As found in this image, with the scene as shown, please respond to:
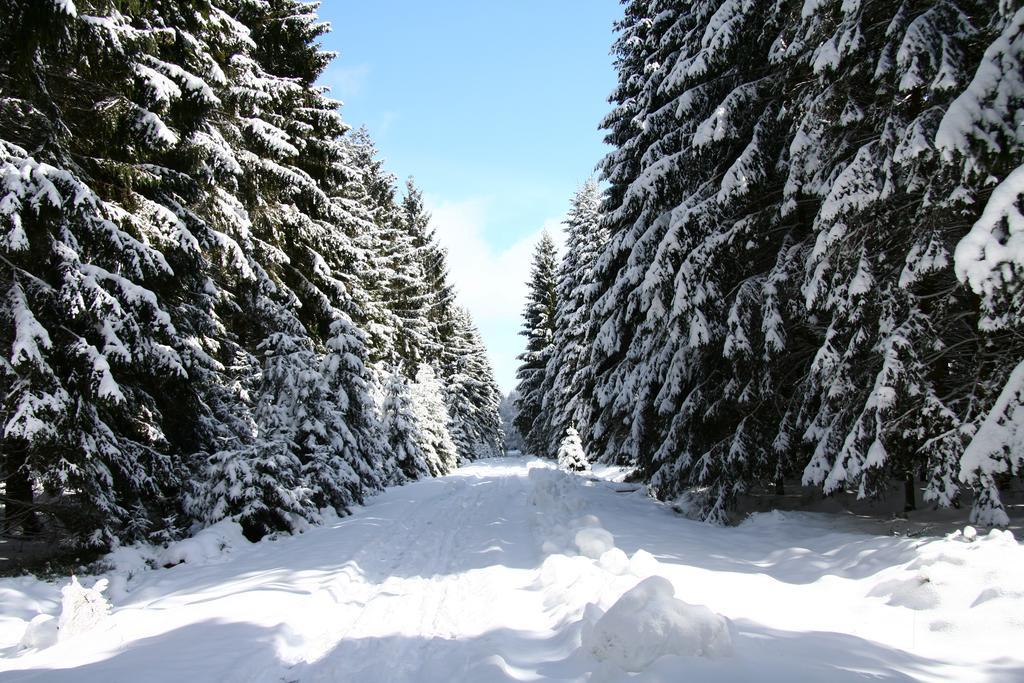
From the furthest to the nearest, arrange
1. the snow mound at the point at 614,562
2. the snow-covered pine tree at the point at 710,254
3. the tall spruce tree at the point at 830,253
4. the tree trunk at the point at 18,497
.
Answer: the snow-covered pine tree at the point at 710,254 < the tree trunk at the point at 18,497 < the snow mound at the point at 614,562 < the tall spruce tree at the point at 830,253

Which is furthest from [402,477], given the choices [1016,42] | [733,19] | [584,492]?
[1016,42]

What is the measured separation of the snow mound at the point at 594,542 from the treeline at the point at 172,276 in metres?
6.09

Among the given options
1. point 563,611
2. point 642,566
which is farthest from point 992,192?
point 563,611

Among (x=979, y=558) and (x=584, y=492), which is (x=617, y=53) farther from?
(x=979, y=558)

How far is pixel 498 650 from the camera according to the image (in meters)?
4.86

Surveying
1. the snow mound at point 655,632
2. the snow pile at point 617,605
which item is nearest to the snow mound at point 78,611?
the snow pile at point 617,605

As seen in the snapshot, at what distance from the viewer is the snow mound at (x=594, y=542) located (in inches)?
299

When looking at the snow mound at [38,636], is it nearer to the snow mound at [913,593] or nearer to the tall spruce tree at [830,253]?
the snow mound at [913,593]

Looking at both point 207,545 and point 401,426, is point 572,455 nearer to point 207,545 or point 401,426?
point 401,426

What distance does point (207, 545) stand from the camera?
895 cm

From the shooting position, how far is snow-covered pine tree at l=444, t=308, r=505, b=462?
40.0m

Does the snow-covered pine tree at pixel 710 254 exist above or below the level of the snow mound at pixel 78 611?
above

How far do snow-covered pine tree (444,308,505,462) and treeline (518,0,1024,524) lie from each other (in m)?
26.1

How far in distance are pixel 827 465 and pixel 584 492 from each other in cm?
683
